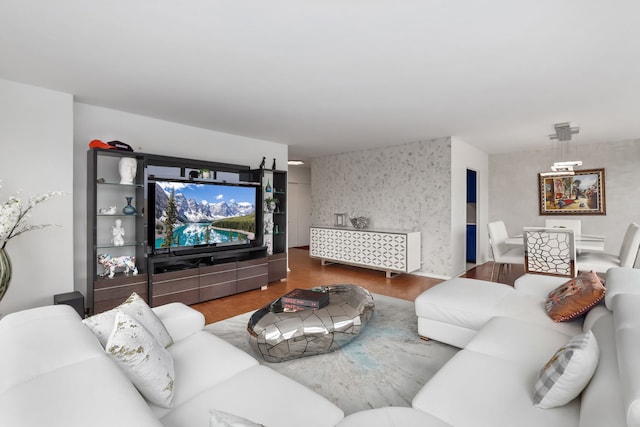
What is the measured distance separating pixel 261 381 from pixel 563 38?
9.34 feet

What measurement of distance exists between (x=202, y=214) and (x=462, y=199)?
4.34 meters

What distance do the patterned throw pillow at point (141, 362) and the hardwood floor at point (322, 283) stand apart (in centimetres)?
204

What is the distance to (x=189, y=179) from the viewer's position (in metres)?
4.14

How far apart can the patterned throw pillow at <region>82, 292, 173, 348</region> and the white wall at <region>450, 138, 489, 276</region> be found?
15.2 ft

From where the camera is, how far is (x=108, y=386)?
3.22 ft

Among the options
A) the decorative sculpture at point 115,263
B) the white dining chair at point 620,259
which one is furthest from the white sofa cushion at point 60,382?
the white dining chair at point 620,259

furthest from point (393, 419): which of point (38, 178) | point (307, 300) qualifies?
point (38, 178)

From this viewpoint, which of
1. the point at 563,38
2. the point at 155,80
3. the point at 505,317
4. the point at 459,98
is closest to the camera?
the point at 563,38

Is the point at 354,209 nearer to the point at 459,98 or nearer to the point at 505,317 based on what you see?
the point at 459,98

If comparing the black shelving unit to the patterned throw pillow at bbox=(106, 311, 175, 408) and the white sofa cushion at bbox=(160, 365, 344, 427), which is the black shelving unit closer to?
the patterned throw pillow at bbox=(106, 311, 175, 408)

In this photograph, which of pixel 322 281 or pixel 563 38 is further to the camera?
pixel 322 281

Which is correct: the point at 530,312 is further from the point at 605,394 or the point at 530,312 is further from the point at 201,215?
the point at 201,215

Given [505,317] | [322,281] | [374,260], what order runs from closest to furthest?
[505,317]
[322,281]
[374,260]

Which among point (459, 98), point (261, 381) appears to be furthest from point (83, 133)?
point (459, 98)
